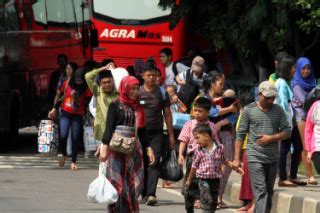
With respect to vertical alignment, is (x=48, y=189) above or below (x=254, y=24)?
below

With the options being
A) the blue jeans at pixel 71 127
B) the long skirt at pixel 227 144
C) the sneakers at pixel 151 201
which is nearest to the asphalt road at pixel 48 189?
the sneakers at pixel 151 201

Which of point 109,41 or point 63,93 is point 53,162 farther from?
point 109,41

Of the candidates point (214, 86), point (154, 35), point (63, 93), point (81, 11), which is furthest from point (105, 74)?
point (154, 35)

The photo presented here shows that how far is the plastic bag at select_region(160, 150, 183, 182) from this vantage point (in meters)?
13.8

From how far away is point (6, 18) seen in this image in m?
21.2

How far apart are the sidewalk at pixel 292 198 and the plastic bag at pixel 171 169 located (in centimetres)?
124

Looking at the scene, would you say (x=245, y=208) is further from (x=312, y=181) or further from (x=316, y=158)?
(x=316, y=158)

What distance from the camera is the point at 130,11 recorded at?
30172mm

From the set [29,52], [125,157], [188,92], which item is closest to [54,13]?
[29,52]

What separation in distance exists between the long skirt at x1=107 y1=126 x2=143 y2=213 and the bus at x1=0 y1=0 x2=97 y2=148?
9.39 m

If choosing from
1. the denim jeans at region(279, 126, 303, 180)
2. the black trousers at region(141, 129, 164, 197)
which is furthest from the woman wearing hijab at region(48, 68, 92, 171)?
the denim jeans at region(279, 126, 303, 180)

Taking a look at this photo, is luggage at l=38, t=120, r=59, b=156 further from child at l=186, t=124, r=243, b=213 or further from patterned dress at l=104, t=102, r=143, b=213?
patterned dress at l=104, t=102, r=143, b=213

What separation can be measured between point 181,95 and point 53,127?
3.30 metres

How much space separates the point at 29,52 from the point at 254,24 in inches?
163
